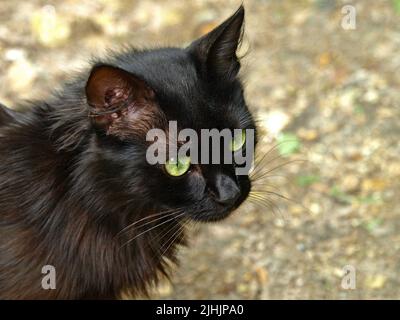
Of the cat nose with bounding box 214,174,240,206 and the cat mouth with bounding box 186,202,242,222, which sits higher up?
the cat nose with bounding box 214,174,240,206

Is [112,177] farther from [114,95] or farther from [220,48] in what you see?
[220,48]

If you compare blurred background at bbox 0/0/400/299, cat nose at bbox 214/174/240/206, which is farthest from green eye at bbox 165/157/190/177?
blurred background at bbox 0/0/400/299

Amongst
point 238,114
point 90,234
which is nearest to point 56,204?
point 90,234

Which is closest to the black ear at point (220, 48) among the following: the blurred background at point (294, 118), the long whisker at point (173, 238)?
the blurred background at point (294, 118)

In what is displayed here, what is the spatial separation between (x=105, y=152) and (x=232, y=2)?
2.87 metres

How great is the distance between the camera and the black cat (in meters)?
2.35

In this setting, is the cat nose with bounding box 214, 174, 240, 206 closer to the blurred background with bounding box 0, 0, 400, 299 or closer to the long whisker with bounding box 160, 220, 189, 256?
the long whisker with bounding box 160, 220, 189, 256

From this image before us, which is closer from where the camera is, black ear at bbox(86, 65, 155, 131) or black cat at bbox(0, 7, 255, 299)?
black ear at bbox(86, 65, 155, 131)

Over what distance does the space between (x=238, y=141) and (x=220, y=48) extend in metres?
0.37

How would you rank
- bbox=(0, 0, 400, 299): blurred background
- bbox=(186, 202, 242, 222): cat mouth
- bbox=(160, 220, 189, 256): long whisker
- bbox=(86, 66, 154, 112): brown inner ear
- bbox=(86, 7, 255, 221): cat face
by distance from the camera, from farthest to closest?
bbox=(0, 0, 400, 299): blurred background, bbox=(160, 220, 189, 256): long whisker, bbox=(186, 202, 242, 222): cat mouth, bbox=(86, 7, 255, 221): cat face, bbox=(86, 66, 154, 112): brown inner ear

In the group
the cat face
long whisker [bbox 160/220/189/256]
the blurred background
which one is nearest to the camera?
the cat face

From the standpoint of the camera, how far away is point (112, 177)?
7.85 feet

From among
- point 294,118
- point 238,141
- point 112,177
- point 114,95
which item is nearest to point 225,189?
point 238,141
